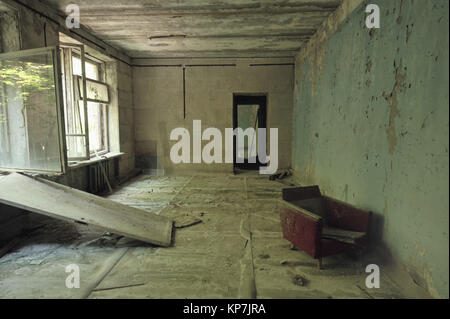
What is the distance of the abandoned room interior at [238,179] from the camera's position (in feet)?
7.50

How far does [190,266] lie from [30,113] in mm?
3128

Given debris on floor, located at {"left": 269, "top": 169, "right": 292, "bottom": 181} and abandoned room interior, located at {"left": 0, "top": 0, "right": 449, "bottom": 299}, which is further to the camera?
debris on floor, located at {"left": 269, "top": 169, "right": 292, "bottom": 181}

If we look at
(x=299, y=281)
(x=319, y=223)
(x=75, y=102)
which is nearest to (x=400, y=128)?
(x=319, y=223)

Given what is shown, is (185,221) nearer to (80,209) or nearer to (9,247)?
(80,209)

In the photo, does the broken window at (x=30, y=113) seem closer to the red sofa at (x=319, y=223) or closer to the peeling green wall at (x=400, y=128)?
the red sofa at (x=319, y=223)

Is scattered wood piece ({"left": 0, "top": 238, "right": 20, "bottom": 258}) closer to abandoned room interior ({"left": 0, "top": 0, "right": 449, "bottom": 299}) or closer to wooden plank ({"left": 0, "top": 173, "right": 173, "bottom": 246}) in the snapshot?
abandoned room interior ({"left": 0, "top": 0, "right": 449, "bottom": 299})

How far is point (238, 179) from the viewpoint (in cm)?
731

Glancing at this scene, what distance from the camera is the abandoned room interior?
229 centimetres

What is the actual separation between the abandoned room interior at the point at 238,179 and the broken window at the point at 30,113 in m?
0.02

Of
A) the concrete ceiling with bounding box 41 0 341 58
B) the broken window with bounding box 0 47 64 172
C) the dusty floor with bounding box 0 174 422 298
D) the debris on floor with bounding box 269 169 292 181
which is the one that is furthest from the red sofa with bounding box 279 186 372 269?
the debris on floor with bounding box 269 169 292 181

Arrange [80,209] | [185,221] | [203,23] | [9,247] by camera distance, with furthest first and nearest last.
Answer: [203,23] → [185,221] → [80,209] → [9,247]

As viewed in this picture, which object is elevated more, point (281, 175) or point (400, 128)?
point (400, 128)

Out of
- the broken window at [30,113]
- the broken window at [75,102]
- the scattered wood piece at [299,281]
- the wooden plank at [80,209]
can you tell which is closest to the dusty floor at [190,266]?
the scattered wood piece at [299,281]

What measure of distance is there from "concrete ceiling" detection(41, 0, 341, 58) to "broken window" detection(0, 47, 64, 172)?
3.92 feet
